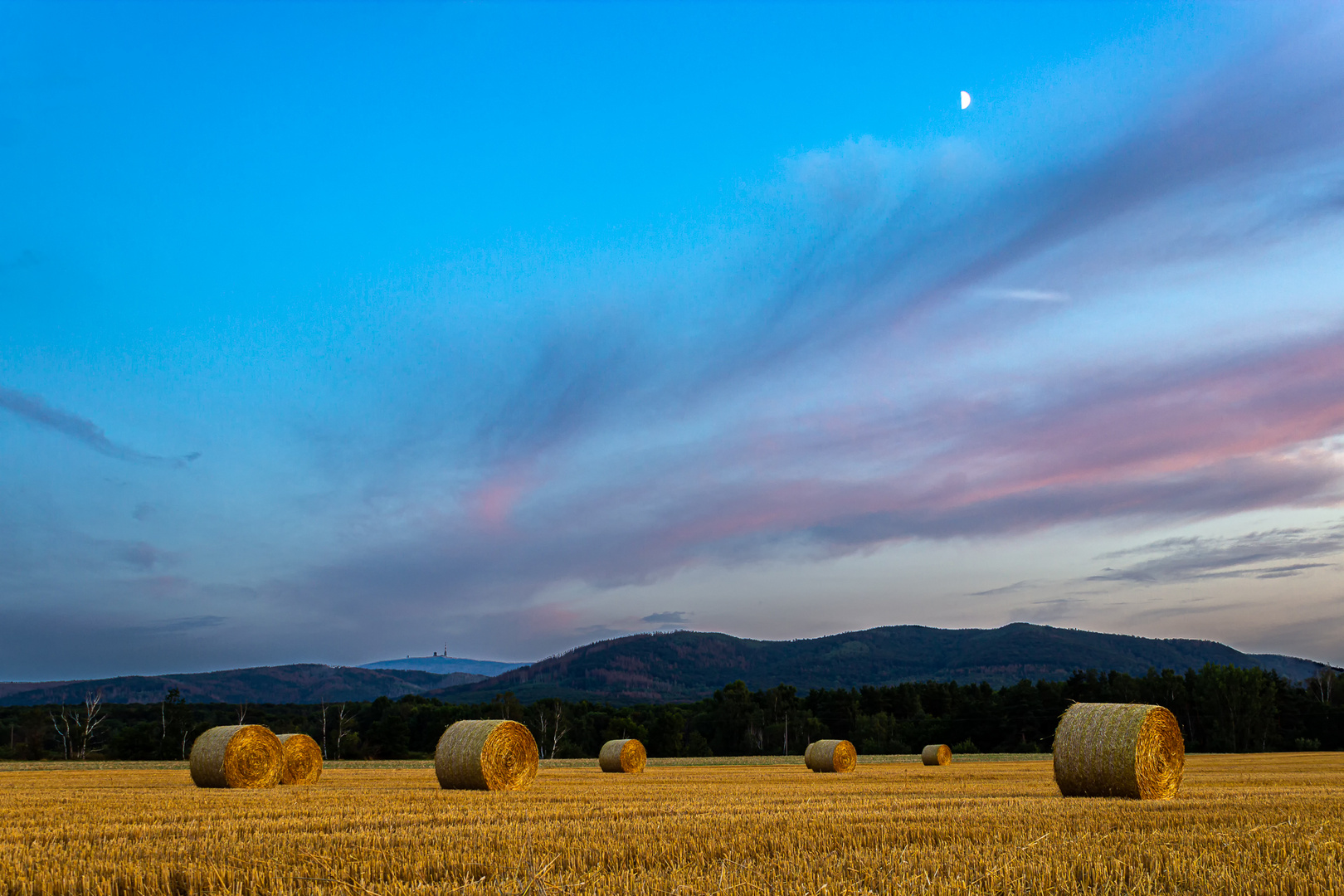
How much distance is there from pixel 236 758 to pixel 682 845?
15.5 metres

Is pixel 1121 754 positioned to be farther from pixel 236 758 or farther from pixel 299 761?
pixel 299 761

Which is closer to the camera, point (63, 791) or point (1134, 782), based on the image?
point (1134, 782)

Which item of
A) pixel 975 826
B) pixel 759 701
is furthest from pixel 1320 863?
pixel 759 701

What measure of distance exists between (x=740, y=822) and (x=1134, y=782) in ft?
29.3

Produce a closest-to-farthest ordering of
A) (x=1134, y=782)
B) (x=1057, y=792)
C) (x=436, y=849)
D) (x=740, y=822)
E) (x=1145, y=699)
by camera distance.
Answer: (x=436, y=849), (x=740, y=822), (x=1134, y=782), (x=1057, y=792), (x=1145, y=699)

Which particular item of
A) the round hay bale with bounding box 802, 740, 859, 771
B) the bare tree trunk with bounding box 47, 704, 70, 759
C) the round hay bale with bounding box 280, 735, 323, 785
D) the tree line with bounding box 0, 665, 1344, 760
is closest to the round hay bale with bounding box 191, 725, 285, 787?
the round hay bale with bounding box 280, 735, 323, 785

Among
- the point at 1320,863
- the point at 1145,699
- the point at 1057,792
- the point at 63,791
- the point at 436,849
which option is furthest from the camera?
the point at 1145,699

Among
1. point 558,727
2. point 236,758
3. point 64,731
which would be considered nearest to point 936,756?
point 236,758

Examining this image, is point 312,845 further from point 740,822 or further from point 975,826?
point 975,826

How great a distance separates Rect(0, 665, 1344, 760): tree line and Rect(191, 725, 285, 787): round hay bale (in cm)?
4068

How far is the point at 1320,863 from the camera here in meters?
7.00

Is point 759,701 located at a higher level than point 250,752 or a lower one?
lower

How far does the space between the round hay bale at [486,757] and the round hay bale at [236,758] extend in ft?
13.2

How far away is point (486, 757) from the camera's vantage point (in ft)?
60.8
